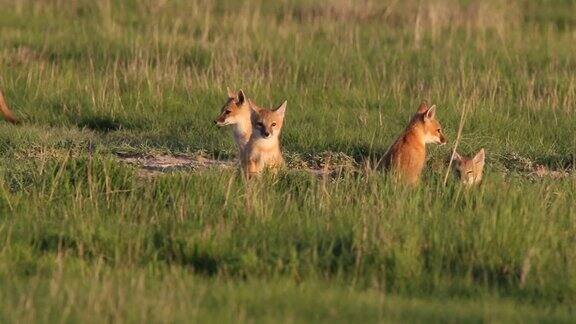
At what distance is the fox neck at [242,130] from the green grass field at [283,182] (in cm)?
48

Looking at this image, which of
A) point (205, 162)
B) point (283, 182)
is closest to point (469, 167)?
point (283, 182)

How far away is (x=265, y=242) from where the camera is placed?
7750mm

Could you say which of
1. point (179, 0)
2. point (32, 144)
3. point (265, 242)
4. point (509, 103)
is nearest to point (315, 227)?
point (265, 242)

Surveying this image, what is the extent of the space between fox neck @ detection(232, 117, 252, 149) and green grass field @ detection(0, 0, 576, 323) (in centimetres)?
48

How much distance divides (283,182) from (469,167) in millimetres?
1527

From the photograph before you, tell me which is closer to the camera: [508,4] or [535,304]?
[535,304]

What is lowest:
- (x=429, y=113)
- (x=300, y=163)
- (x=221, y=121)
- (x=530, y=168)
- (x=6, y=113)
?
(x=6, y=113)

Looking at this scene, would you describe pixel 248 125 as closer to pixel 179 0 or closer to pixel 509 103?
pixel 509 103

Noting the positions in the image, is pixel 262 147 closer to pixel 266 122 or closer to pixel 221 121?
pixel 266 122

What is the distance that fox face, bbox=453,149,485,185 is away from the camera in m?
9.95

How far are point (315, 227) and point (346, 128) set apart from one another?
14.0 feet

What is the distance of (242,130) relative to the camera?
1118 centimetres

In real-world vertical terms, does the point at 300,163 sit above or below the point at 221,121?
below

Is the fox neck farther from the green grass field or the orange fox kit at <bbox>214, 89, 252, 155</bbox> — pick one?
the green grass field
